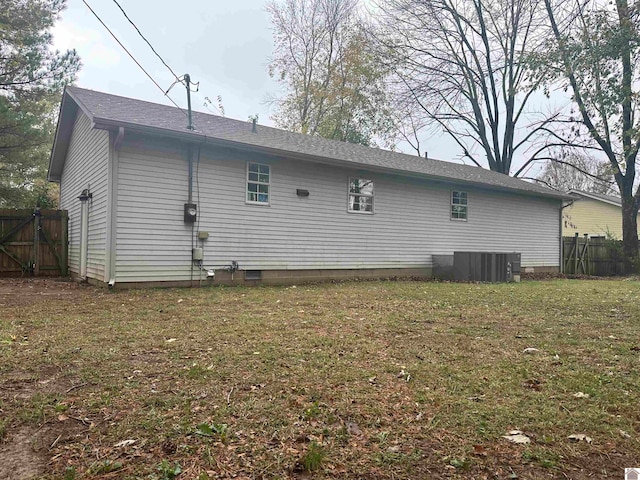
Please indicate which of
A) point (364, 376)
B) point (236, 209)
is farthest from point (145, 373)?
point (236, 209)

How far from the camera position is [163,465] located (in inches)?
70.4

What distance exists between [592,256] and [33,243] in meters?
20.0

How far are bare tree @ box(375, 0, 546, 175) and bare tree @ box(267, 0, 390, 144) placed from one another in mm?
2333

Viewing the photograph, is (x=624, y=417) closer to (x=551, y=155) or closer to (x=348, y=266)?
(x=348, y=266)

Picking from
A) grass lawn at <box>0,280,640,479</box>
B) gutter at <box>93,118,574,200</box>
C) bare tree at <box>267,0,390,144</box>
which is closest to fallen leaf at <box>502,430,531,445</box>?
grass lawn at <box>0,280,640,479</box>

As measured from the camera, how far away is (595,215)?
2580cm

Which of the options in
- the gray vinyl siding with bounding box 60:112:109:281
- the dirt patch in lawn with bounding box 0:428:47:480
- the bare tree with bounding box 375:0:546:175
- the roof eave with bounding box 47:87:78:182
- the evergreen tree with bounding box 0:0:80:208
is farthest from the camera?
the bare tree with bounding box 375:0:546:175

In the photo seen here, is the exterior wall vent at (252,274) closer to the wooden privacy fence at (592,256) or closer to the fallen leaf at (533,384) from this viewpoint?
the fallen leaf at (533,384)

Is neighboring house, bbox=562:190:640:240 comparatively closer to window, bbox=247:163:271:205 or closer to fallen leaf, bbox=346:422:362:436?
window, bbox=247:163:271:205

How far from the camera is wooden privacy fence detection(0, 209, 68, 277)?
10031mm

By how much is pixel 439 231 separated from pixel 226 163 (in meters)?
6.90

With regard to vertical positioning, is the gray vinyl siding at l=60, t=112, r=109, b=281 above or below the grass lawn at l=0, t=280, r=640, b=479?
above

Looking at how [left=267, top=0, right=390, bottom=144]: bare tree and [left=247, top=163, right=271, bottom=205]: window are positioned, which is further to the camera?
[left=267, top=0, right=390, bottom=144]: bare tree

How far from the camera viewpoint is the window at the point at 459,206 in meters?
12.8
